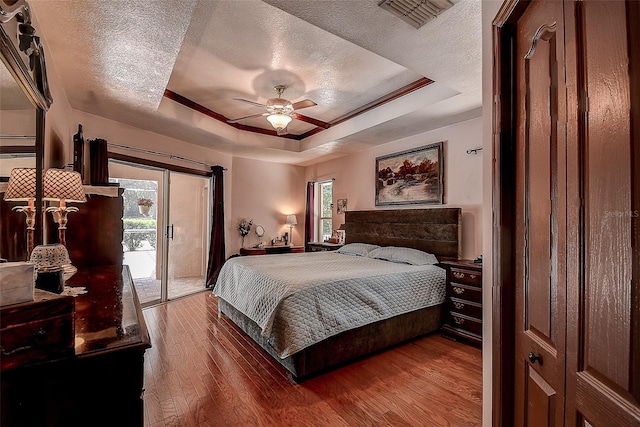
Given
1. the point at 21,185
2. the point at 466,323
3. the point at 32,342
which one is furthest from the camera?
the point at 466,323

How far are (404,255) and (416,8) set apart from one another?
2.78m

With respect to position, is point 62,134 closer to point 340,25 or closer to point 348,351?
point 340,25

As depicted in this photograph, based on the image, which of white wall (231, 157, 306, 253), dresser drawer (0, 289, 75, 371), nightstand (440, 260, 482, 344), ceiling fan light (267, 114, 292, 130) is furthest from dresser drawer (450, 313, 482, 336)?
white wall (231, 157, 306, 253)

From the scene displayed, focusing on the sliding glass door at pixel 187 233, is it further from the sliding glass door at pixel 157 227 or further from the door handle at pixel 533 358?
the door handle at pixel 533 358

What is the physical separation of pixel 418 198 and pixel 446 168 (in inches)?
22.5

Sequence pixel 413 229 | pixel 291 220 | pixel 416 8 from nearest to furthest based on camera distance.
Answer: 1. pixel 416 8
2. pixel 413 229
3. pixel 291 220

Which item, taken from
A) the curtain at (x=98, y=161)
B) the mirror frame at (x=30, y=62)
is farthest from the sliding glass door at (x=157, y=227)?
the mirror frame at (x=30, y=62)

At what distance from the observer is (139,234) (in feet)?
15.3

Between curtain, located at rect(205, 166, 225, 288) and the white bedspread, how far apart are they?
1682 millimetres

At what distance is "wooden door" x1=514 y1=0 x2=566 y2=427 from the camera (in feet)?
2.71

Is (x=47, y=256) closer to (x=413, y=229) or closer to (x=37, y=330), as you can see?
(x=37, y=330)

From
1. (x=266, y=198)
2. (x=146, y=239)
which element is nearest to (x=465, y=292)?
(x=266, y=198)

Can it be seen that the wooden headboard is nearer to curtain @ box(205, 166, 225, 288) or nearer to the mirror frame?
curtain @ box(205, 166, 225, 288)

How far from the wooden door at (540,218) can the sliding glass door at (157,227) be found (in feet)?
15.1
